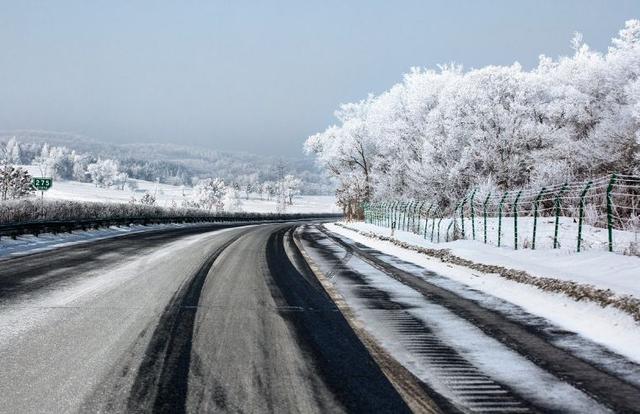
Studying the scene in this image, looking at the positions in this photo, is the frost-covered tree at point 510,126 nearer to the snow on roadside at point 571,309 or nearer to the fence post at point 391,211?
the fence post at point 391,211

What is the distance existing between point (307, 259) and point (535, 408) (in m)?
10.8

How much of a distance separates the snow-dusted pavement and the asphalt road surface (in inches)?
17.7

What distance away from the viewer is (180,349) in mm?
4848

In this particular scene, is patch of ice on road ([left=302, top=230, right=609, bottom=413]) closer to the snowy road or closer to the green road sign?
the snowy road

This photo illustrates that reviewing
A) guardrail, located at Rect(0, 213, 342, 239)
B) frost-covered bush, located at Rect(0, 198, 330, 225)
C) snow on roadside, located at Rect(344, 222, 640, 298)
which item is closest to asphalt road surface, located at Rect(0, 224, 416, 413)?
snow on roadside, located at Rect(344, 222, 640, 298)

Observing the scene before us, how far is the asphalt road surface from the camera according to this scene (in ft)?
11.8

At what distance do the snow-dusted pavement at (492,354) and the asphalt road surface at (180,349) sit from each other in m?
0.45

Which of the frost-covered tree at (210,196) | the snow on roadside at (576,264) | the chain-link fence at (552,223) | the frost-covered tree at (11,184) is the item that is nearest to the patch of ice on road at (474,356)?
the snow on roadside at (576,264)

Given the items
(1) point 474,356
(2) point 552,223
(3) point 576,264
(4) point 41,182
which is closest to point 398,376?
(1) point 474,356

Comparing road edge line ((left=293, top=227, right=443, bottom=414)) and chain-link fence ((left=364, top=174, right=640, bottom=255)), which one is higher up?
chain-link fence ((left=364, top=174, right=640, bottom=255))

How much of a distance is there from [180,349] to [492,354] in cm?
274

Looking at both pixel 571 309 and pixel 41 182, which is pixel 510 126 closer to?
pixel 41 182

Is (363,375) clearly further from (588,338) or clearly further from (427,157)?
(427,157)

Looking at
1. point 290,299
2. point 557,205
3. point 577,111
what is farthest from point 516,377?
point 577,111
